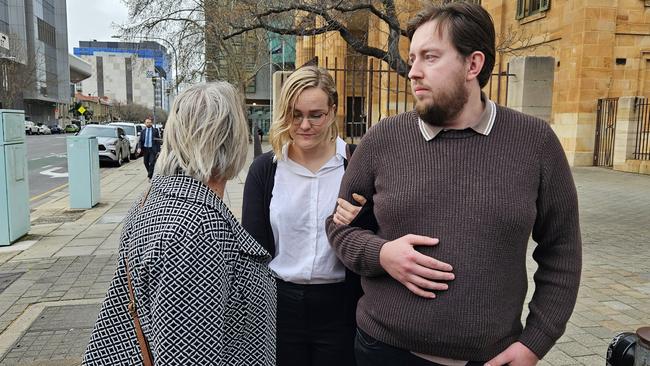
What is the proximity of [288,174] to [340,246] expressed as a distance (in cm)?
57

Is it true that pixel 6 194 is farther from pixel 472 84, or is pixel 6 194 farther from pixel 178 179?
pixel 472 84

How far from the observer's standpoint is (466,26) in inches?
60.3

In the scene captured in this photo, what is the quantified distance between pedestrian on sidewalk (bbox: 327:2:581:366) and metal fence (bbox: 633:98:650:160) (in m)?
16.3

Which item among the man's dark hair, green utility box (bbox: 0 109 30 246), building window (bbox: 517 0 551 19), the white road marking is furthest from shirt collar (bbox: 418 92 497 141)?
building window (bbox: 517 0 551 19)

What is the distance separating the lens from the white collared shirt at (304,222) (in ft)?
6.97

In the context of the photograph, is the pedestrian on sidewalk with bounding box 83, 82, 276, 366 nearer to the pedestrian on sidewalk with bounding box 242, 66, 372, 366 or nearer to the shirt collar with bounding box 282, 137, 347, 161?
the pedestrian on sidewalk with bounding box 242, 66, 372, 366

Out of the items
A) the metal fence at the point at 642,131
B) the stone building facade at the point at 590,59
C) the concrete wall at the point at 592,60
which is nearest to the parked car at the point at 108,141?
the stone building facade at the point at 590,59

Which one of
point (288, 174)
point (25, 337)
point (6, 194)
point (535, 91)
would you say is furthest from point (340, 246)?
point (6, 194)

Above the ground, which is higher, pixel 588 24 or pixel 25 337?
pixel 588 24

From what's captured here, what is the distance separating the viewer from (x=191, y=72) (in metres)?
28.6

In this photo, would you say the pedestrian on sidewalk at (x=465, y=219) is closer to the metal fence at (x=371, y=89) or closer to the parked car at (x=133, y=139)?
the metal fence at (x=371, y=89)

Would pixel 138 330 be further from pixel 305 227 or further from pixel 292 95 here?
pixel 292 95

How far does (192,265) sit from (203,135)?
1.38ft

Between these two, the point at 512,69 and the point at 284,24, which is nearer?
the point at 512,69
